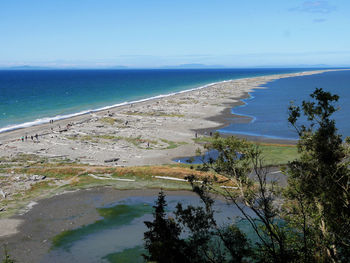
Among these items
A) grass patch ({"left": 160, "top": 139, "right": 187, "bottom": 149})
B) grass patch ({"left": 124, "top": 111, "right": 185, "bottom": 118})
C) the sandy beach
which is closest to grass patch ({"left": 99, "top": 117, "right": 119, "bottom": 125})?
the sandy beach

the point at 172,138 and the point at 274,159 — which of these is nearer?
the point at 274,159

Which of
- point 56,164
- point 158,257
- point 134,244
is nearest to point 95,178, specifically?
point 56,164

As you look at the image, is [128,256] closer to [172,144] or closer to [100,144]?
[172,144]

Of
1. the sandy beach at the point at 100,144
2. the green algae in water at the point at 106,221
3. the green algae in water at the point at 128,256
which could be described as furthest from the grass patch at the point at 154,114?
the green algae in water at the point at 128,256

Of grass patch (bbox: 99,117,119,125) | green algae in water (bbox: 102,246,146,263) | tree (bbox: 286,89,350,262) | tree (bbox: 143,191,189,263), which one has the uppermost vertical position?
tree (bbox: 286,89,350,262)

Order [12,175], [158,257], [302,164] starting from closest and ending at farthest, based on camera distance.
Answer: [158,257], [302,164], [12,175]

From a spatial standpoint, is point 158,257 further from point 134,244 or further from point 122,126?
point 122,126

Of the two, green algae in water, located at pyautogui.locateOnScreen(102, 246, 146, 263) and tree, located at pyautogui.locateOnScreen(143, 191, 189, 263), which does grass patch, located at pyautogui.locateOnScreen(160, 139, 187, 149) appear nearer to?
green algae in water, located at pyautogui.locateOnScreen(102, 246, 146, 263)
